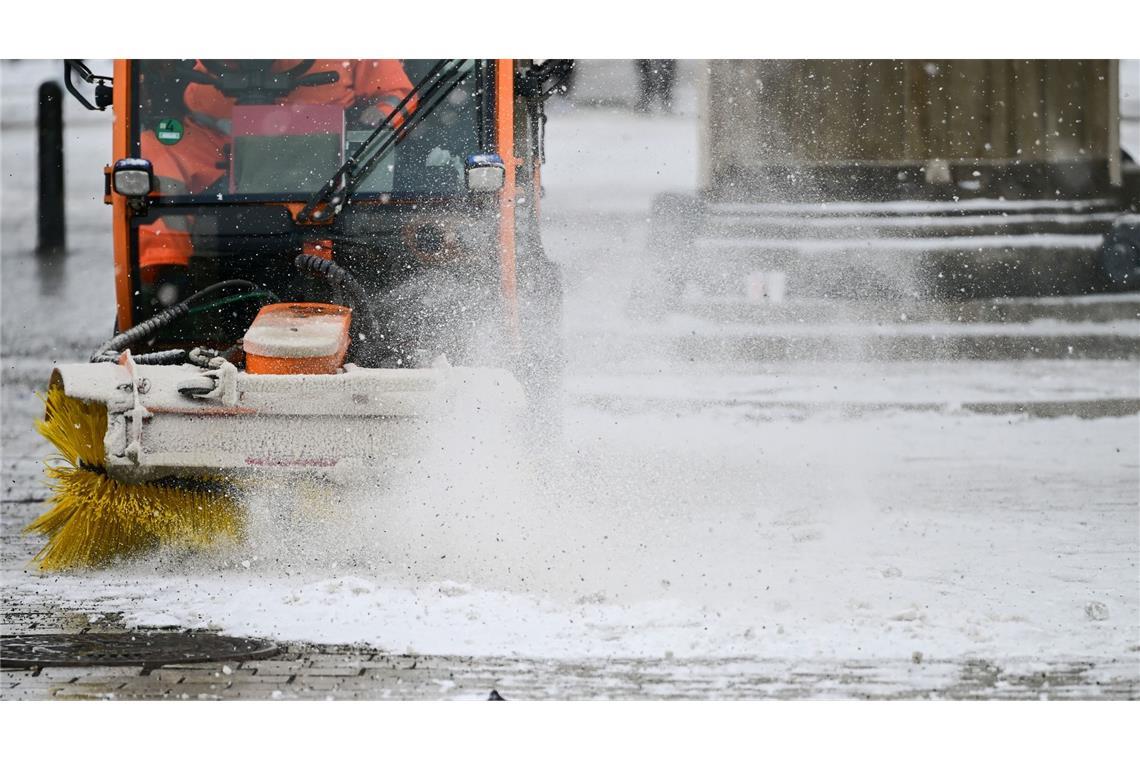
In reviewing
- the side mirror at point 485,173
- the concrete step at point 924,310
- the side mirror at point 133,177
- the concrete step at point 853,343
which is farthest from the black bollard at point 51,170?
the side mirror at point 485,173

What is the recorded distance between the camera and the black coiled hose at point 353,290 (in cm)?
572

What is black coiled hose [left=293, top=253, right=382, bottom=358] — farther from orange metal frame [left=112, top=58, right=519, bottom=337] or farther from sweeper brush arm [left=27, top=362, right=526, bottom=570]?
sweeper brush arm [left=27, top=362, right=526, bottom=570]

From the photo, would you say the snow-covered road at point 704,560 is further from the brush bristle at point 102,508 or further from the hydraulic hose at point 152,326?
the hydraulic hose at point 152,326

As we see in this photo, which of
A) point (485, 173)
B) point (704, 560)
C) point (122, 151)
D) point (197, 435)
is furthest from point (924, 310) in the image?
point (197, 435)

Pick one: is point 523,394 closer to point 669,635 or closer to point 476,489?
point 476,489

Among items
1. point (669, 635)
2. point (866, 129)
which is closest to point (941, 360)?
point (866, 129)

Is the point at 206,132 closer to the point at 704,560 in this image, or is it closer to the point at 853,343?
the point at 704,560

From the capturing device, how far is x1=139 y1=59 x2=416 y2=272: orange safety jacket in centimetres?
582

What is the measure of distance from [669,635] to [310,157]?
2507 millimetres

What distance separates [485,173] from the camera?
210 inches

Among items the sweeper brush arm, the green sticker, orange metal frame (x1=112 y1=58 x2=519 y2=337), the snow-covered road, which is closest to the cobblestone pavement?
the snow-covered road

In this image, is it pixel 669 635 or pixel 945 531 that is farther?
pixel 945 531

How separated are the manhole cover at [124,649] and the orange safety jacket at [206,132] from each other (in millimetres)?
1944

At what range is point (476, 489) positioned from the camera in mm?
5375
